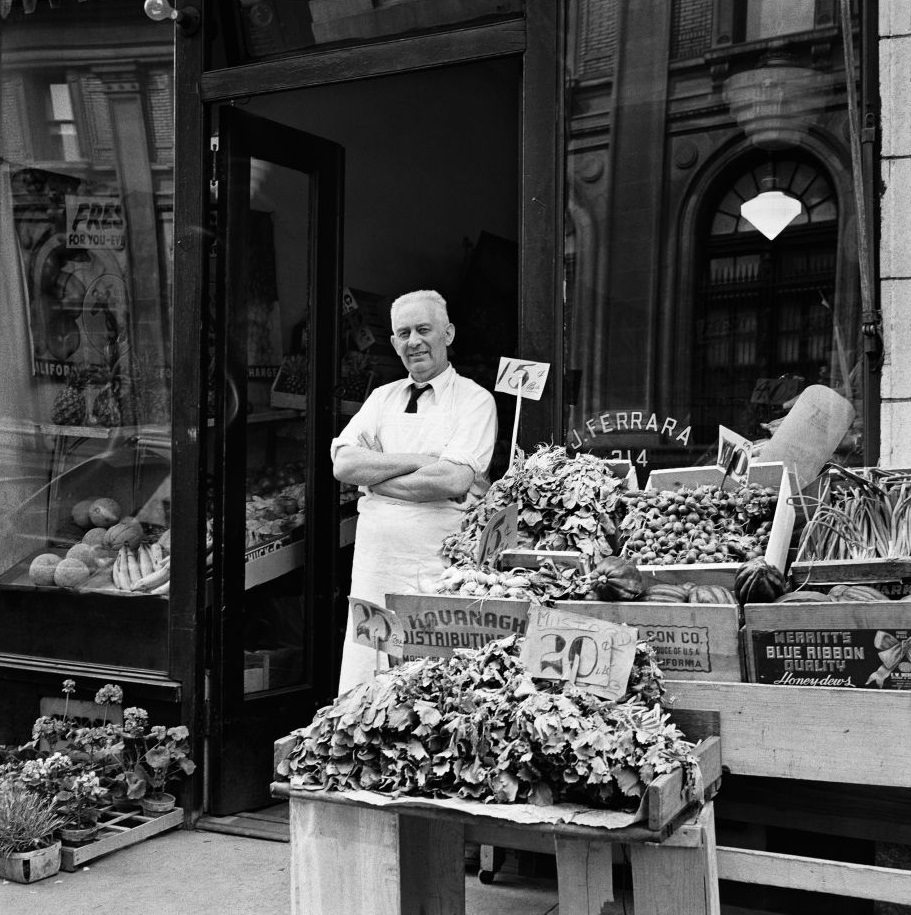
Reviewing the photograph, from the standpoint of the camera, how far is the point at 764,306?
4.66 meters

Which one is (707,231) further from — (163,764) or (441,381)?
(163,764)

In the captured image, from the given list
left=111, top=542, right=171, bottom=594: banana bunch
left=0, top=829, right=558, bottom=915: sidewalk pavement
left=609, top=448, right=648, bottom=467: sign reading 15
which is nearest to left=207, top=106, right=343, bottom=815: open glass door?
Result: left=111, top=542, right=171, bottom=594: banana bunch

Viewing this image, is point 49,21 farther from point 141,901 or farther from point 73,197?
point 141,901

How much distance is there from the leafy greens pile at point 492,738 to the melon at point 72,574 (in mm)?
3143

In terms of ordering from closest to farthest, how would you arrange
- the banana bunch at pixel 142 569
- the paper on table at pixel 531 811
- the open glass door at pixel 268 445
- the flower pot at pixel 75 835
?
the paper on table at pixel 531 811 → the flower pot at pixel 75 835 → the open glass door at pixel 268 445 → the banana bunch at pixel 142 569

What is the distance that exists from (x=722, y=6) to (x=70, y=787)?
13.7 ft

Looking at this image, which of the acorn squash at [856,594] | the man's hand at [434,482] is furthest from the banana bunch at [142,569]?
the acorn squash at [856,594]

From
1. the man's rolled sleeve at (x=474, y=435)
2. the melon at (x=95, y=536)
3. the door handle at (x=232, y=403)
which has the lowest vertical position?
the melon at (x=95, y=536)

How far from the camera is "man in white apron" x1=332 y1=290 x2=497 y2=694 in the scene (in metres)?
4.86

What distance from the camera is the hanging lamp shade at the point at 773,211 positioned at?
464 centimetres

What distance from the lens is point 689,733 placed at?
3393 mm

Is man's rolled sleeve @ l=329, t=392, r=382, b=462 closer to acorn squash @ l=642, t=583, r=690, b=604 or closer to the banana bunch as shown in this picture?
the banana bunch

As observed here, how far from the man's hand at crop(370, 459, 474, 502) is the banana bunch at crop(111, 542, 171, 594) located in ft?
5.13

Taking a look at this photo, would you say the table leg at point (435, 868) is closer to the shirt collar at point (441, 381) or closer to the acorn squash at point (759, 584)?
the acorn squash at point (759, 584)
